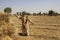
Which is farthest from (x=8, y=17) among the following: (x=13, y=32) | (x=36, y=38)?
(x=36, y=38)

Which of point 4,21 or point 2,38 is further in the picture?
point 4,21

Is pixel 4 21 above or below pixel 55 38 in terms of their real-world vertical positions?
above

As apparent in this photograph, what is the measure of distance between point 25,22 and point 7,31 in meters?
7.22

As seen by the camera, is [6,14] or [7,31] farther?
[6,14]

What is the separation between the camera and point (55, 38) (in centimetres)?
1945

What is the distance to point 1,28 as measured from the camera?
14.2 meters

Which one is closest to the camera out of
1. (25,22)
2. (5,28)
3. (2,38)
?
(2,38)

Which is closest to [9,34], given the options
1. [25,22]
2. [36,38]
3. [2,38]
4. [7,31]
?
[7,31]

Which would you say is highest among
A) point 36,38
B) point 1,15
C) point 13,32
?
point 1,15

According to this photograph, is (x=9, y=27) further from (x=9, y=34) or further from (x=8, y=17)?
(x=8, y=17)

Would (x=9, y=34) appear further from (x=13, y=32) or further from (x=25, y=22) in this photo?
(x=25, y=22)

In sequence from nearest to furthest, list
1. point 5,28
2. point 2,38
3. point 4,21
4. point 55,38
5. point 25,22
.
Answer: point 2,38
point 5,28
point 4,21
point 55,38
point 25,22

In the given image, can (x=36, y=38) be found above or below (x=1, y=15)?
below

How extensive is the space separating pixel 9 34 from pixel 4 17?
1.64 meters
